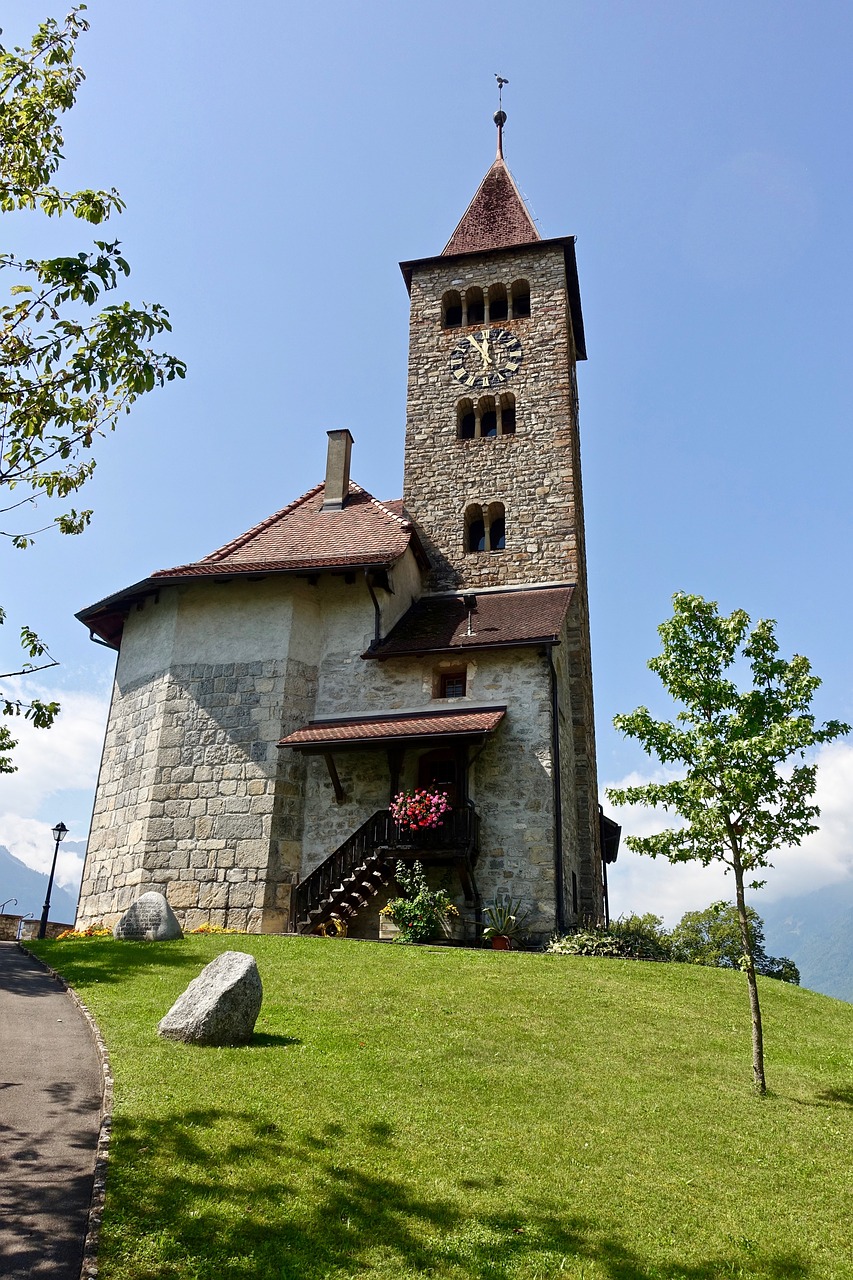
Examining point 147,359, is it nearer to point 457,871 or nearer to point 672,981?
point 672,981

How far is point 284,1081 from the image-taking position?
27.2ft

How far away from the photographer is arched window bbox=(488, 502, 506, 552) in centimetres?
2544

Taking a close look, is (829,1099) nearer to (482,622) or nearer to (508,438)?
(482,622)

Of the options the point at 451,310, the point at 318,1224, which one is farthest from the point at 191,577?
the point at 318,1224

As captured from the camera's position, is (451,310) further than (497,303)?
Yes

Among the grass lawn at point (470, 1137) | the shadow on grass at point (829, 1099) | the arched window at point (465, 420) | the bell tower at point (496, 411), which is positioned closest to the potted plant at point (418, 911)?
the grass lawn at point (470, 1137)

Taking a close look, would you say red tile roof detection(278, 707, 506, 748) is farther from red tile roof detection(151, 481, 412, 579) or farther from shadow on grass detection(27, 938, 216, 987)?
shadow on grass detection(27, 938, 216, 987)

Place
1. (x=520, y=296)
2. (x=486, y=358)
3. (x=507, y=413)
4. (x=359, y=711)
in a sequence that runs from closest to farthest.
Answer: (x=359, y=711) < (x=507, y=413) < (x=486, y=358) < (x=520, y=296)

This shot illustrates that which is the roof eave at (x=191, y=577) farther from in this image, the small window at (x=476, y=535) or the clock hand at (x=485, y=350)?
the clock hand at (x=485, y=350)

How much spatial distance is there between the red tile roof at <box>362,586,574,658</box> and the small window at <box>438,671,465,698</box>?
71 cm

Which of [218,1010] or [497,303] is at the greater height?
[497,303]

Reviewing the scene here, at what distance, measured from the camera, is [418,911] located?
16672mm

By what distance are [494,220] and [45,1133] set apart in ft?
97.6

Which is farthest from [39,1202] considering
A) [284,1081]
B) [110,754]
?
[110,754]
